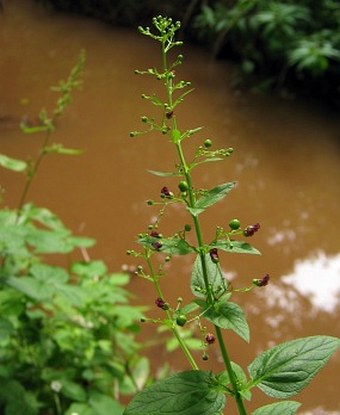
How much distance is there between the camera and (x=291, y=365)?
1.97ft

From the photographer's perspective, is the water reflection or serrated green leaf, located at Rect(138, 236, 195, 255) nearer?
serrated green leaf, located at Rect(138, 236, 195, 255)

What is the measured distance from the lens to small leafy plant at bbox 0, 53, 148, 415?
1.32 meters

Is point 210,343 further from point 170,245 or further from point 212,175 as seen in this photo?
point 212,175

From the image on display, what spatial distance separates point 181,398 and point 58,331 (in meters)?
1.02

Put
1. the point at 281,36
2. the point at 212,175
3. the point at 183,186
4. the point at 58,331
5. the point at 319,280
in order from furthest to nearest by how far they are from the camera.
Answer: the point at 281,36 < the point at 212,175 < the point at 319,280 < the point at 58,331 < the point at 183,186

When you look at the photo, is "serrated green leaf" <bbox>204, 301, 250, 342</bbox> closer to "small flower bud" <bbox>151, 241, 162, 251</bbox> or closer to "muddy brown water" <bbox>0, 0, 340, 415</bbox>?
"small flower bud" <bbox>151, 241, 162, 251</bbox>

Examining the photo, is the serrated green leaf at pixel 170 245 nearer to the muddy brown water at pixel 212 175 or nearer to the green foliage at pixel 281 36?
the muddy brown water at pixel 212 175

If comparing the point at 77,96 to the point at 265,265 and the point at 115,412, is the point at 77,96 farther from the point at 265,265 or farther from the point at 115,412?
the point at 115,412

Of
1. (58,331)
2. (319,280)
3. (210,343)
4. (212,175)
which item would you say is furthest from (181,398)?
(212,175)

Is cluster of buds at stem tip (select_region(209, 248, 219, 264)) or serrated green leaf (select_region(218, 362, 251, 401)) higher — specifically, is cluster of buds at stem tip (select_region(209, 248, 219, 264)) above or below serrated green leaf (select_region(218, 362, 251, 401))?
above

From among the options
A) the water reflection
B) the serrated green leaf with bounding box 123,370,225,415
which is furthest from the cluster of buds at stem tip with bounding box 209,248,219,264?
the water reflection

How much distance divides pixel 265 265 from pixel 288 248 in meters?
0.16

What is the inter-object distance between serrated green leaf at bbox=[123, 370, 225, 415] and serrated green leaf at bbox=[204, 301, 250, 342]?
0.06 meters

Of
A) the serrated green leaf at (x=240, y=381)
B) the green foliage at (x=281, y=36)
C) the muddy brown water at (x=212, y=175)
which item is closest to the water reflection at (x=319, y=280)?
the muddy brown water at (x=212, y=175)
